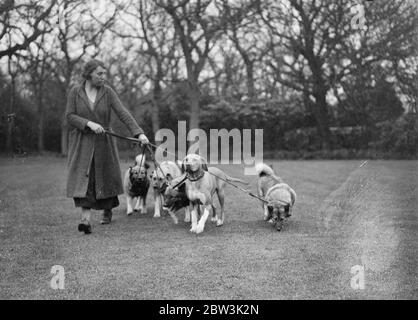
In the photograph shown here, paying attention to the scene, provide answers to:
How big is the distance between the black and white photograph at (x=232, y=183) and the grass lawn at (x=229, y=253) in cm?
3

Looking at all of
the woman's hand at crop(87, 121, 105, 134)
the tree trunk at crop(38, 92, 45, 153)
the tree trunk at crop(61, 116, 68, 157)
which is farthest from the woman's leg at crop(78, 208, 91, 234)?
the tree trunk at crop(38, 92, 45, 153)

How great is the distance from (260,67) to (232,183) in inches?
986

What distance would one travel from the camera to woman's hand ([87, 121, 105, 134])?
8422 mm

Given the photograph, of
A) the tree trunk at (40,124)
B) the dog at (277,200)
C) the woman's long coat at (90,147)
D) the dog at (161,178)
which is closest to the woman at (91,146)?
the woman's long coat at (90,147)

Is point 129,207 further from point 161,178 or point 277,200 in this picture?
point 277,200

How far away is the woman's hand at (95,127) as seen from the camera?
842 cm

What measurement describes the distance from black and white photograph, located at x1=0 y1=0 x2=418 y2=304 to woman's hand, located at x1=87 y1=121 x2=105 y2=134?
28mm

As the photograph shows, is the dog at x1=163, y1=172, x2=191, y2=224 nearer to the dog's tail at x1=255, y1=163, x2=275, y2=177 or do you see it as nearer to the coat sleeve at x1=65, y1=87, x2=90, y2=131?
the dog's tail at x1=255, y1=163, x2=275, y2=177

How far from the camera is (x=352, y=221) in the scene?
9.20 metres

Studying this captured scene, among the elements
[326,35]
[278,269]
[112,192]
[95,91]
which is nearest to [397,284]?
[278,269]

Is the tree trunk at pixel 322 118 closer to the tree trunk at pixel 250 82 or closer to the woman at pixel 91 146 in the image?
the tree trunk at pixel 250 82

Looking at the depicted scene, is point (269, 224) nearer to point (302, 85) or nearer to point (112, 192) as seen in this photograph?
point (112, 192)

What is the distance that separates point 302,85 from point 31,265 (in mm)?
27961

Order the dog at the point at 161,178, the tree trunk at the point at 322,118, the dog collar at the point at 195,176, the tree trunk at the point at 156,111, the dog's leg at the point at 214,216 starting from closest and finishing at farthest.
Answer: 1. the dog collar at the point at 195,176
2. the dog's leg at the point at 214,216
3. the dog at the point at 161,178
4. the tree trunk at the point at 322,118
5. the tree trunk at the point at 156,111
